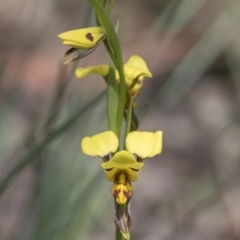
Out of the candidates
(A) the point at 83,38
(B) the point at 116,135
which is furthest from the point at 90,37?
(B) the point at 116,135

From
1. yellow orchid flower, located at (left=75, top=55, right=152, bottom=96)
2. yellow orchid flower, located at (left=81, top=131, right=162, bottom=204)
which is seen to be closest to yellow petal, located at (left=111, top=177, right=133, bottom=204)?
yellow orchid flower, located at (left=81, top=131, right=162, bottom=204)

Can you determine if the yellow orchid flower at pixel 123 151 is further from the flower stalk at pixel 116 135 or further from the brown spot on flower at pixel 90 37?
the brown spot on flower at pixel 90 37

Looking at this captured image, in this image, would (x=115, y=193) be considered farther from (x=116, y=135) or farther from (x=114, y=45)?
(x=114, y=45)

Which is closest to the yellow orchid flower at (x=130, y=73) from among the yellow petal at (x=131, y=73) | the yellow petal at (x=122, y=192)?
the yellow petal at (x=131, y=73)

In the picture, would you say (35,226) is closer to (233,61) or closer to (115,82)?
(115,82)

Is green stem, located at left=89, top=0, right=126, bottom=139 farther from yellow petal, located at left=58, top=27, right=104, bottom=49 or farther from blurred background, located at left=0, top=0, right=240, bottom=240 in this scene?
blurred background, located at left=0, top=0, right=240, bottom=240

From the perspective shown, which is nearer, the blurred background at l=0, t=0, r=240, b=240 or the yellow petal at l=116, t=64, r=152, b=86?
the yellow petal at l=116, t=64, r=152, b=86
